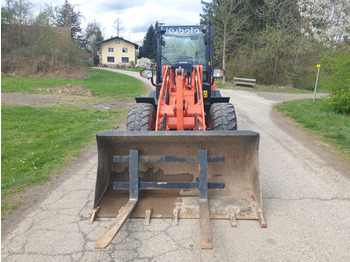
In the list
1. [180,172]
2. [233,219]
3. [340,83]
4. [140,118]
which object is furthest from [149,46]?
[233,219]

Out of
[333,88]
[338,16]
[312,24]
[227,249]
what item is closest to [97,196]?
[227,249]

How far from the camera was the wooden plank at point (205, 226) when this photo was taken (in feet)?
9.48

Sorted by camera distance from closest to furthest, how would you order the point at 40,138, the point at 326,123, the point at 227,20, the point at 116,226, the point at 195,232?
the point at 116,226
the point at 195,232
the point at 40,138
the point at 326,123
the point at 227,20

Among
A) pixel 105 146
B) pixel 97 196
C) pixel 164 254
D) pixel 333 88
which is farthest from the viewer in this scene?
pixel 333 88

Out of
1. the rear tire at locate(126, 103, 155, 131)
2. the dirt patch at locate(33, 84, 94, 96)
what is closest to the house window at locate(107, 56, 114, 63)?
the dirt patch at locate(33, 84, 94, 96)

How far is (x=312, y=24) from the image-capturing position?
82.5 feet

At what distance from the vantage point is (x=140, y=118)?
538cm

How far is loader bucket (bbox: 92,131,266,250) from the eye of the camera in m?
3.71

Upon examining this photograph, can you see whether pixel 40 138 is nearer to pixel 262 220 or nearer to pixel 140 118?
pixel 140 118

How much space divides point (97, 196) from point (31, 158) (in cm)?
290

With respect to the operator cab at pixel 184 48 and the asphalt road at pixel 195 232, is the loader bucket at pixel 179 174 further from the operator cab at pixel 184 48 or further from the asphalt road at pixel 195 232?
the operator cab at pixel 184 48

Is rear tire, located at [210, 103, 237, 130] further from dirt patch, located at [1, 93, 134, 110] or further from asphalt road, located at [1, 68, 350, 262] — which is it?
dirt patch, located at [1, 93, 134, 110]

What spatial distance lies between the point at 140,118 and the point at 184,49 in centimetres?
224

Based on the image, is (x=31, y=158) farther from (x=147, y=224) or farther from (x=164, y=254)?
(x=164, y=254)
